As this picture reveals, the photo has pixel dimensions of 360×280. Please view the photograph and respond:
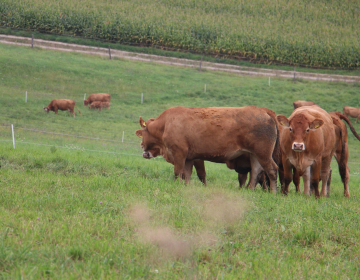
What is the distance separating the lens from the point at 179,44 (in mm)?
47688

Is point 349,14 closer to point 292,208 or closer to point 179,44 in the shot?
point 179,44

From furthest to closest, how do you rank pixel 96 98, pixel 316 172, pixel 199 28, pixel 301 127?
pixel 199 28 → pixel 96 98 → pixel 316 172 → pixel 301 127

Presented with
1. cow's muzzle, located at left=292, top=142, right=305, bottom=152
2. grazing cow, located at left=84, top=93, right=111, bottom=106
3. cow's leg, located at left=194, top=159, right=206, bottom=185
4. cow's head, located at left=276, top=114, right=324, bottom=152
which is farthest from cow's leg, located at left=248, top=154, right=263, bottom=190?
grazing cow, located at left=84, top=93, right=111, bottom=106

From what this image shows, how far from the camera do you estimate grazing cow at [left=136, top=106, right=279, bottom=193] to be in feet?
30.8

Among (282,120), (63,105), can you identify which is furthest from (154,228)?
(63,105)

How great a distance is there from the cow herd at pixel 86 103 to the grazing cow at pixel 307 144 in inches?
730

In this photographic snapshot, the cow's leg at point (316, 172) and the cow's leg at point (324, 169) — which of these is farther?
the cow's leg at point (324, 169)

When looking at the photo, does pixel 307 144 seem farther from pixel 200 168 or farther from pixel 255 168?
pixel 200 168

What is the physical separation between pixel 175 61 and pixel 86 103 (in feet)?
54.6

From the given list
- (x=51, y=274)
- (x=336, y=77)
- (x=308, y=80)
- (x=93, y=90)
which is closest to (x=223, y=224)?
(x=51, y=274)

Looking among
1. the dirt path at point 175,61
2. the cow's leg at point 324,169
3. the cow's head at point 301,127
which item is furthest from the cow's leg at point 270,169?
the dirt path at point 175,61

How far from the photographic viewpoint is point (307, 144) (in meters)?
9.02

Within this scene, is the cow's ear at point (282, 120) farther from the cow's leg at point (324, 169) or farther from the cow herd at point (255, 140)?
the cow's leg at point (324, 169)

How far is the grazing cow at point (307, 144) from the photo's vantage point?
880 centimetres
